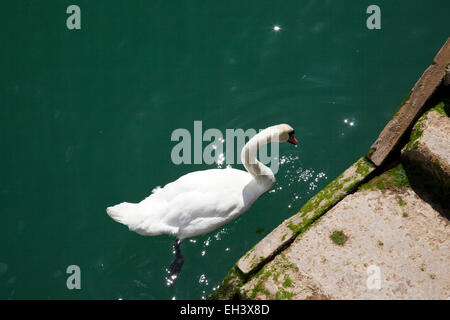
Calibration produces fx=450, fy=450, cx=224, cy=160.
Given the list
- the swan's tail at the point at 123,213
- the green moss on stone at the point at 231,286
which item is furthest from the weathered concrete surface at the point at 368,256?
the swan's tail at the point at 123,213

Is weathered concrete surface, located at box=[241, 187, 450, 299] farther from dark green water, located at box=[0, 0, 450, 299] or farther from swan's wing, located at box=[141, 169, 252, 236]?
dark green water, located at box=[0, 0, 450, 299]

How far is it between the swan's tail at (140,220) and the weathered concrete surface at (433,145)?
2.90 metres

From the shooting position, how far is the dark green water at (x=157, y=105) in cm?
614

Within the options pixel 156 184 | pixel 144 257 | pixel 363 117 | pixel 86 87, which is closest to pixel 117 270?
pixel 144 257

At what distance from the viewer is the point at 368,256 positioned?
14.5 ft

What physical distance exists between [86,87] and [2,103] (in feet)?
4.65

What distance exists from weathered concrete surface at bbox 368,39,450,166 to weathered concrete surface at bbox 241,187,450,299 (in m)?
0.49

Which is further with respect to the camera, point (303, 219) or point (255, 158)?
point (255, 158)

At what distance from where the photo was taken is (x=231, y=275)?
189 inches

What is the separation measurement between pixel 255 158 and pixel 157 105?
2.33 m

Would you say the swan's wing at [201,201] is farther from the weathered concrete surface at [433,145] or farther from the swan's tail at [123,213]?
the weathered concrete surface at [433,145]

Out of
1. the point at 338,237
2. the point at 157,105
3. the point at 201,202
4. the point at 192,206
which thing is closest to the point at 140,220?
the point at 192,206

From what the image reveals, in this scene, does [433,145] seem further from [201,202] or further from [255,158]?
[201,202]

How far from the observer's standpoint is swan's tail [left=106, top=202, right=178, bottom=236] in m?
5.57
